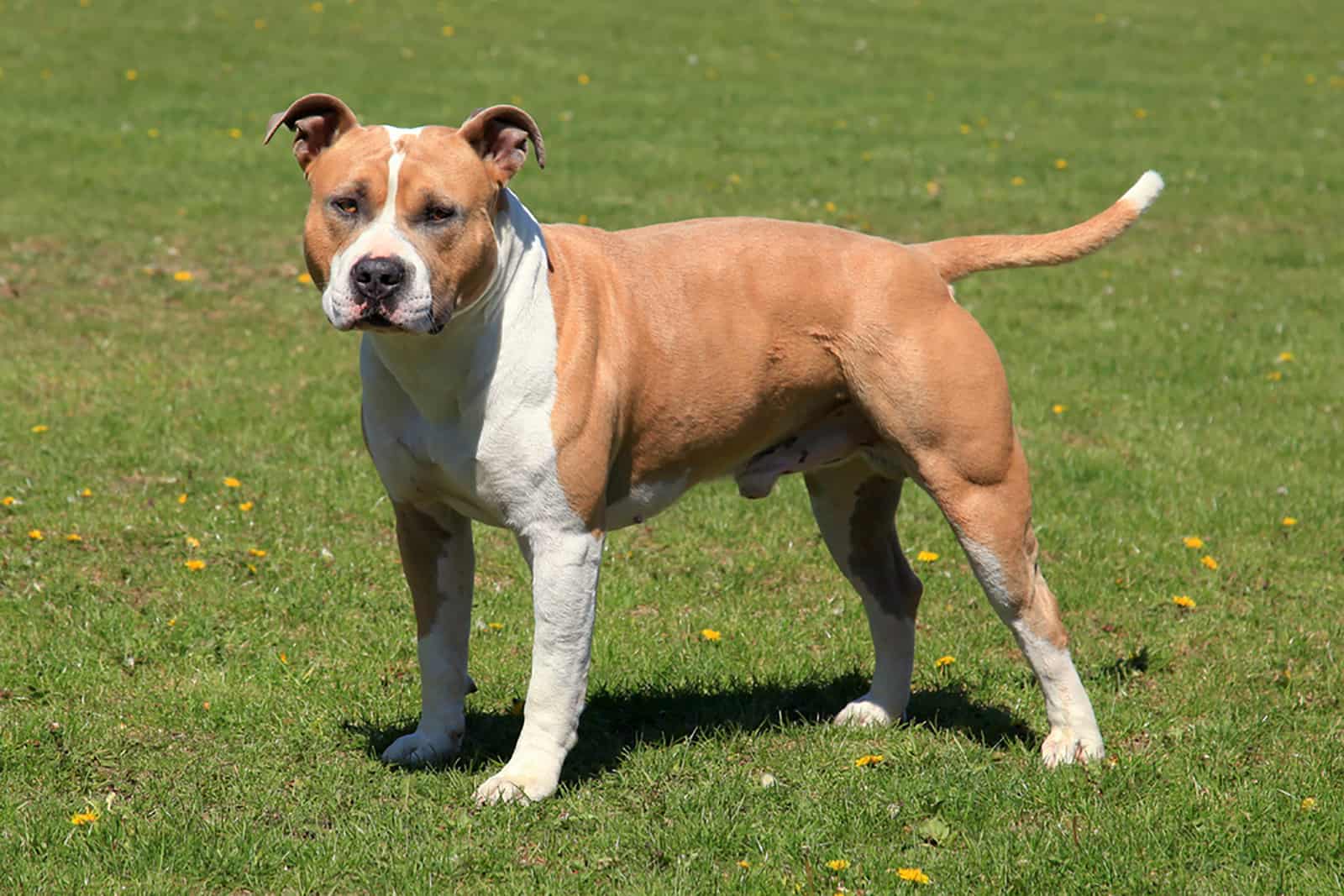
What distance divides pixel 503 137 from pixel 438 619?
163 cm

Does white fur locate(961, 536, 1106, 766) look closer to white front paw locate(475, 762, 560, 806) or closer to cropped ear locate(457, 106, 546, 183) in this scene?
white front paw locate(475, 762, 560, 806)

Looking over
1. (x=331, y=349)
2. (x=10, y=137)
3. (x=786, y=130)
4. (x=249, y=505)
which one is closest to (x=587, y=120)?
(x=786, y=130)

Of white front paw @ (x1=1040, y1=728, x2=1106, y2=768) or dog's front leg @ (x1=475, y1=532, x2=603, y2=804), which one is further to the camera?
white front paw @ (x1=1040, y1=728, x2=1106, y2=768)

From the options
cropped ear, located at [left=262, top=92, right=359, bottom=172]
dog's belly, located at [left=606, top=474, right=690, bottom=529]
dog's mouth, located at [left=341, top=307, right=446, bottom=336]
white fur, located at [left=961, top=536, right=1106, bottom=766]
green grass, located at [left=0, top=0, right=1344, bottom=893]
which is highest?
cropped ear, located at [left=262, top=92, right=359, bottom=172]

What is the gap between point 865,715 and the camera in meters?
5.72

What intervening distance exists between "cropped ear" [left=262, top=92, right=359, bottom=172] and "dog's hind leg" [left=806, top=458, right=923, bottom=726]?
2167 mm

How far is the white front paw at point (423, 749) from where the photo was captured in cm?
526

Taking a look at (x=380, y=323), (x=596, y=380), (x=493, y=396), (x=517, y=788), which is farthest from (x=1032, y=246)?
(x=517, y=788)

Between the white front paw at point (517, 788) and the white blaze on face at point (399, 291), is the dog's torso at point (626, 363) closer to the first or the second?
the white blaze on face at point (399, 291)

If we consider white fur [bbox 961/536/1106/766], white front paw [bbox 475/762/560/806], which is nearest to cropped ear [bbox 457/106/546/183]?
white front paw [bbox 475/762/560/806]

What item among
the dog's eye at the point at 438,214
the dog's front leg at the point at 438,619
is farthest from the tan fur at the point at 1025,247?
the dog's front leg at the point at 438,619

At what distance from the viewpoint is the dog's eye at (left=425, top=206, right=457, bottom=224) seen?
4.48 metres

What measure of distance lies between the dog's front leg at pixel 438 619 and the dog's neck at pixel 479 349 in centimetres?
58

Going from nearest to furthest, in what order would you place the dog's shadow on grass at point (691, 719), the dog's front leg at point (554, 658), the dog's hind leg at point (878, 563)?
1. the dog's front leg at point (554, 658)
2. the dog's shadow on grass at point (691, 719)
3. the dog's hind leg at point (878, 563)
